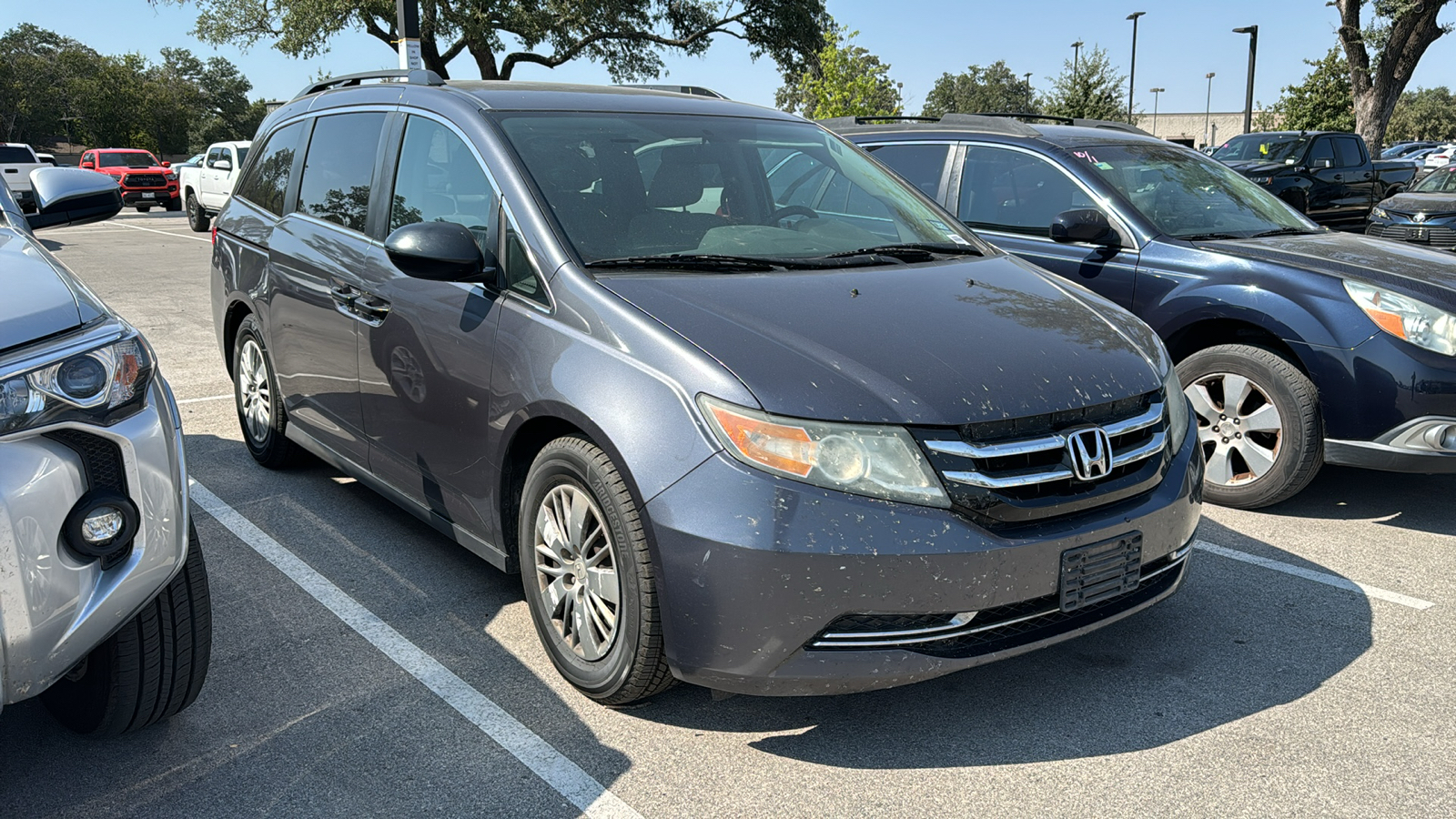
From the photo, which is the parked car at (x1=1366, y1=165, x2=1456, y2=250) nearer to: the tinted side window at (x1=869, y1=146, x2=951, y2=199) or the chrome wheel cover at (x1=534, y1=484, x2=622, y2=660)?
the tinted side window at (x1=869, y1=146, x2=951, y2=199)

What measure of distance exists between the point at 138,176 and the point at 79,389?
35.0m

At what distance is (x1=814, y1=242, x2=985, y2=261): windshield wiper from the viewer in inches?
149

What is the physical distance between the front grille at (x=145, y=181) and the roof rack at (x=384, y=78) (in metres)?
31.5

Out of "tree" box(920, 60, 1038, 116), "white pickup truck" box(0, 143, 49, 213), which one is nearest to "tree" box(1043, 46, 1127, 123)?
"white pickup truck" box(0, 143, 49, 213)

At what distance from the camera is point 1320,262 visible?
5062mm

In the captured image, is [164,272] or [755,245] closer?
[755,245]

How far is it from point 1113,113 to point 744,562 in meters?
47.0

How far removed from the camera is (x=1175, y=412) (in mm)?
3377

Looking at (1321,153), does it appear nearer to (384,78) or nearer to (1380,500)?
(1380,500)

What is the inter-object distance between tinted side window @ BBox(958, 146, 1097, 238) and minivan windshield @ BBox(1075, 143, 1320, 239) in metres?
0.18

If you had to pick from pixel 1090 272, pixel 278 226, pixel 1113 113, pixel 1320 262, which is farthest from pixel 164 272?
pixel 1113 113

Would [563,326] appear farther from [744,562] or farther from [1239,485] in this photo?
[1239,485]

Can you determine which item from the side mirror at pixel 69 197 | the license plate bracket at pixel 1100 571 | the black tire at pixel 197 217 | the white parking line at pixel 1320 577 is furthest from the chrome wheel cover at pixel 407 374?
the black tire at pixel 197 217

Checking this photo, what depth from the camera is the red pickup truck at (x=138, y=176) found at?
32.7 meters
